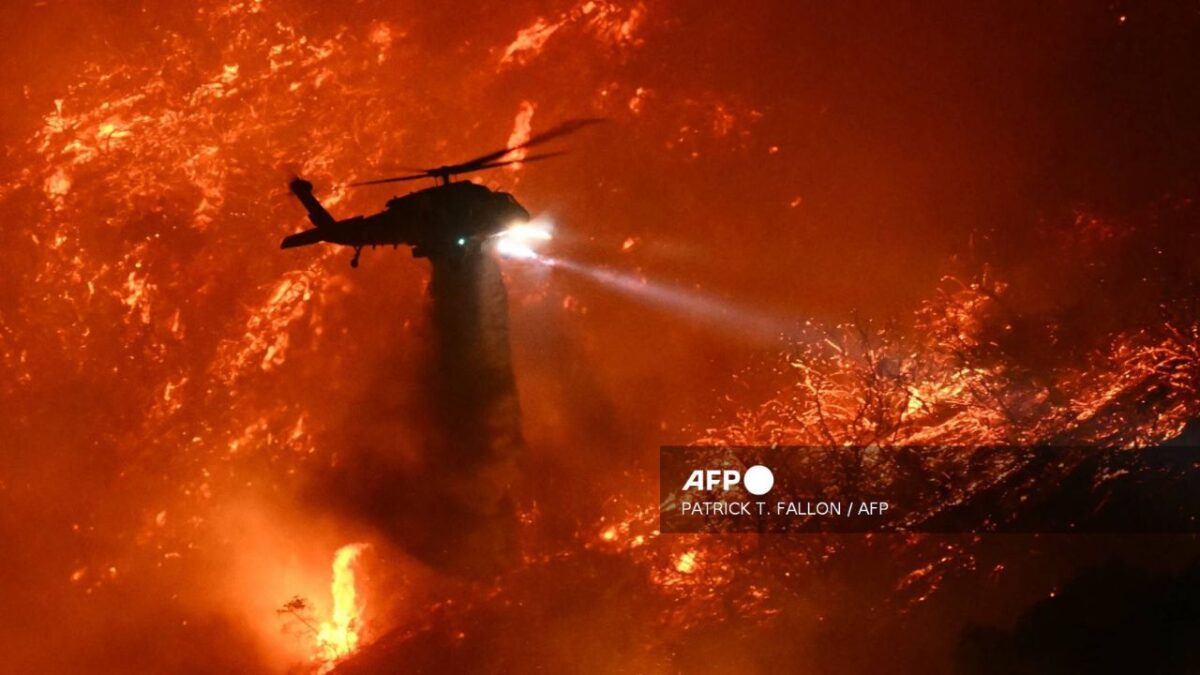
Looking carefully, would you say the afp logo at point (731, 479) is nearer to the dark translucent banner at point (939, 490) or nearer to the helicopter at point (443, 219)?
the dark translucent banner at point (939, 490)

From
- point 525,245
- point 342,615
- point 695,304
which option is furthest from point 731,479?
point 342,615

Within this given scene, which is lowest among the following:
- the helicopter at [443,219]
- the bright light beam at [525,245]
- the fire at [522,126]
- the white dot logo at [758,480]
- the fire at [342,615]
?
the fire at [342,615]

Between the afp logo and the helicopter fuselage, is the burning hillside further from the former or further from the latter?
the helicopter fuselage

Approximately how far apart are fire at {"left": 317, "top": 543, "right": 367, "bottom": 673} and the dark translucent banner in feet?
35.1

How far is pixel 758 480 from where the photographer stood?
2377 cm

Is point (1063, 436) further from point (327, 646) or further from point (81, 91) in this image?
point (81, 91)

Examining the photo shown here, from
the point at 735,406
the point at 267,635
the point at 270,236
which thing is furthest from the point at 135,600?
the point at 735,406

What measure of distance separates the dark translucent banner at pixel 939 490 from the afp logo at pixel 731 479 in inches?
1.2

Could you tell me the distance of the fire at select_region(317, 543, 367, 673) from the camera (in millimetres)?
28781

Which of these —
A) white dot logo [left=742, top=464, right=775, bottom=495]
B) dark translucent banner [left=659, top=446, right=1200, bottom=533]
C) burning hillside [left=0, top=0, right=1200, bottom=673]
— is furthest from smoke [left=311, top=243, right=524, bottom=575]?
white dot logo [left=742, top=464, right=775, bottom=495]

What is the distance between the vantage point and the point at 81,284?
30266 millimetres

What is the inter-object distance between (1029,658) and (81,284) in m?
30.2

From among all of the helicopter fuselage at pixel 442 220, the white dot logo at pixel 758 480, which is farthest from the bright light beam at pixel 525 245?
the white dot logo at pixel 758 480

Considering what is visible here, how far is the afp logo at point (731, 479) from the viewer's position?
23609 millimetres
